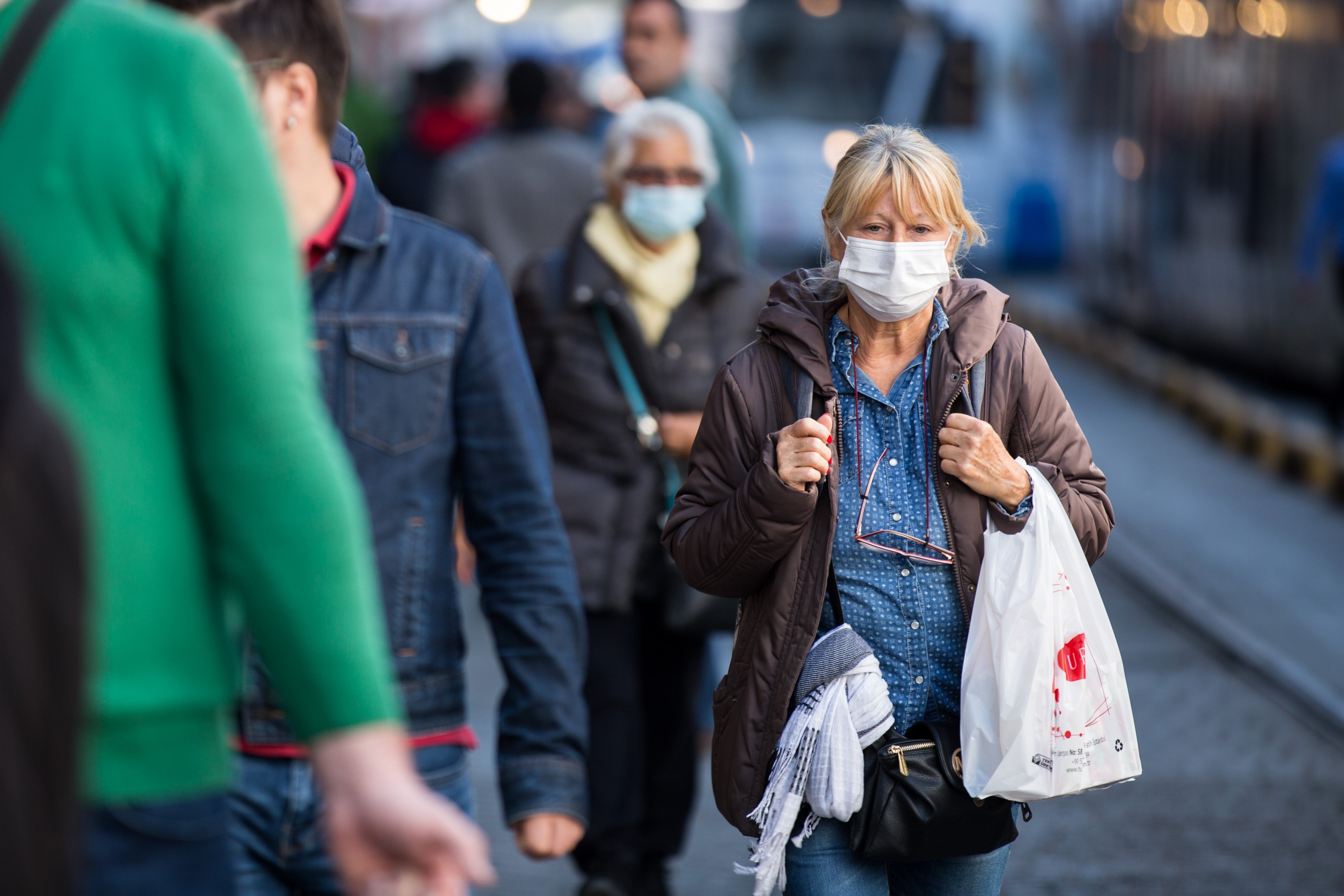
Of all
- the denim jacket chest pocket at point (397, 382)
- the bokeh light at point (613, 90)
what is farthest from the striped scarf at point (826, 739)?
the bokeh light at point (613, 90)

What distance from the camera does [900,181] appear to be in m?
2.97

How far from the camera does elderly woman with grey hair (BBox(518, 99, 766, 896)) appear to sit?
14.7ft

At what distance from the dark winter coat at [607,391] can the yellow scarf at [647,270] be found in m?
0.03

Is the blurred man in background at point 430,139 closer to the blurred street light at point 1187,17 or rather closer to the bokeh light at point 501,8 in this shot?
the blurred street light at point 1187,17

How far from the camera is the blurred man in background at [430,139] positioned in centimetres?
1099

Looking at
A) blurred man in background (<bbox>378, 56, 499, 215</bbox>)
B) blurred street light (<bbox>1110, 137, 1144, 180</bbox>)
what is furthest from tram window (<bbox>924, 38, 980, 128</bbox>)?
blurred man in background (<bbox>378, 56, 499, 215</bbox>)

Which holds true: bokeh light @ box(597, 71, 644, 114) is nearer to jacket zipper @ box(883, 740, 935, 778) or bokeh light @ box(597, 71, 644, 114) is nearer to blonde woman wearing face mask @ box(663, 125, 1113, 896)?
blonde woman wearing face mask @ box(663, 125, 1113, 896)

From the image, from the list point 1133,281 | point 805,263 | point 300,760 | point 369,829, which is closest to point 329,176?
point 300,760

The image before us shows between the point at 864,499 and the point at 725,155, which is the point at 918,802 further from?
the point at 725,155

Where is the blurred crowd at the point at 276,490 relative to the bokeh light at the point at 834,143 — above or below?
above

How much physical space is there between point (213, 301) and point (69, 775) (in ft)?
1.36

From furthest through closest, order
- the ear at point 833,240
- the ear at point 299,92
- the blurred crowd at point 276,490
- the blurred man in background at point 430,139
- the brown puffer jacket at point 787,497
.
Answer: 1. the blurred man in background at point 430,139
2. the ear at point 833,240
3. the brown puffer jacket at point 787,497
4. the ear at point 299,92
5. the blurred crowd at point 276,490

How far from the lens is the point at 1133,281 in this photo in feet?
52.5

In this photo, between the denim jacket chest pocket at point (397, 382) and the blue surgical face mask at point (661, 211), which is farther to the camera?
the blue surgical face mask at point (661, 211)
